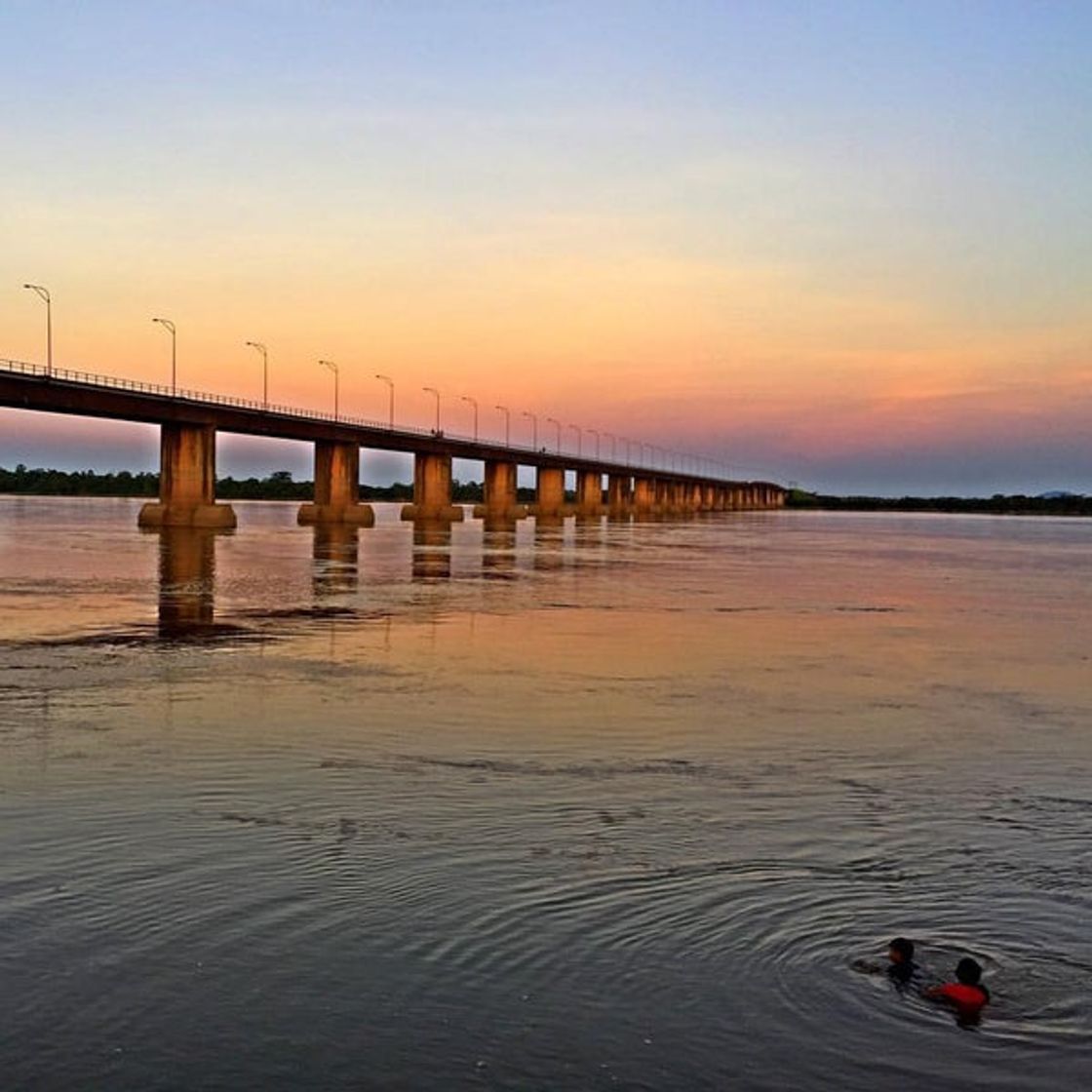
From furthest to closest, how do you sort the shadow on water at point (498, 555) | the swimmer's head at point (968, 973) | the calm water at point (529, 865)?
the shadow on water at point (498, 555) < the swimmer's head at point (968, 973) < the calm water at point (529, 865)

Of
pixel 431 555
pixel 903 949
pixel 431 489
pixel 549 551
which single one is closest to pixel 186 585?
pixel 431 555

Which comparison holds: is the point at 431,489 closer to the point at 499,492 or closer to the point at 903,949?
the point at 499,492

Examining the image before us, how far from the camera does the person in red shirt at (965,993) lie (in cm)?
896

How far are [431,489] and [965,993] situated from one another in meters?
150

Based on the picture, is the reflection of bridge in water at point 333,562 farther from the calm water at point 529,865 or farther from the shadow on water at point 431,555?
the calm water at point 529,865

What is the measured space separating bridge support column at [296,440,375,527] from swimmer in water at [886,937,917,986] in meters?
127

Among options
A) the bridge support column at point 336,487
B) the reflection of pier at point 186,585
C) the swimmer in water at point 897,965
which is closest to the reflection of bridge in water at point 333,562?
the reflection of pier at point 186,585

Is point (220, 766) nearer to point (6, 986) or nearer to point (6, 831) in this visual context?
point (6, 831)

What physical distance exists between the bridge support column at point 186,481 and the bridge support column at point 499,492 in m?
69.4

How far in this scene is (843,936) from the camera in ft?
34.2

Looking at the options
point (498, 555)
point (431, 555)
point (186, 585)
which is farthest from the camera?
point (498, 555)

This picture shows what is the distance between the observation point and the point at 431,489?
15825 cm

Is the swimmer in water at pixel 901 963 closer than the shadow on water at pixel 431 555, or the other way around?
the swimmer in water at pixel 901 963

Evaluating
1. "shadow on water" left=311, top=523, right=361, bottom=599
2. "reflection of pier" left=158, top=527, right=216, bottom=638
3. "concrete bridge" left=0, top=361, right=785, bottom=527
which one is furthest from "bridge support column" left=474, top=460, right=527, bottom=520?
"reflection of pier" left=158, top=527, right=216, bottom=638
